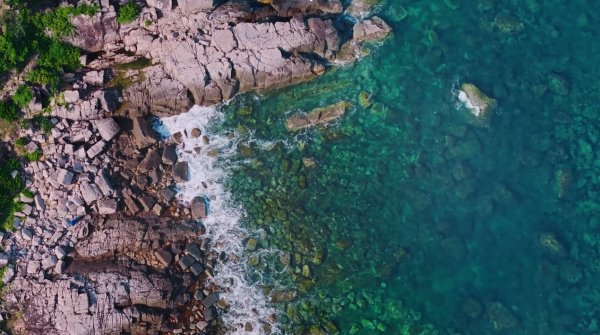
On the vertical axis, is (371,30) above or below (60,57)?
above

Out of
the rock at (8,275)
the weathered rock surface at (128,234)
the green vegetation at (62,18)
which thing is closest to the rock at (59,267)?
the weathered rock surface at (128,234)

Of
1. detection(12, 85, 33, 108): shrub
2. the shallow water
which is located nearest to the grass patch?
detection(12, 85, 33, 108): shrub

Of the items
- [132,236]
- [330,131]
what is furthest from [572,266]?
[132,236]

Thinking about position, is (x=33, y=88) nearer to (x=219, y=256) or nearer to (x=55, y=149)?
(x=55, y=149)

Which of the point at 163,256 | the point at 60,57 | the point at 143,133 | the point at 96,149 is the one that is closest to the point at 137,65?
the point at 60,57

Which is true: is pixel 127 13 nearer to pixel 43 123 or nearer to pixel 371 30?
pixel 43 123

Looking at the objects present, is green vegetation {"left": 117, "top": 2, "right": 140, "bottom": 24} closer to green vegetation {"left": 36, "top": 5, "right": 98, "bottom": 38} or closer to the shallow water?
green vegetation {"left": 36, "top": 5, "right": 98, "bottom": 38}
